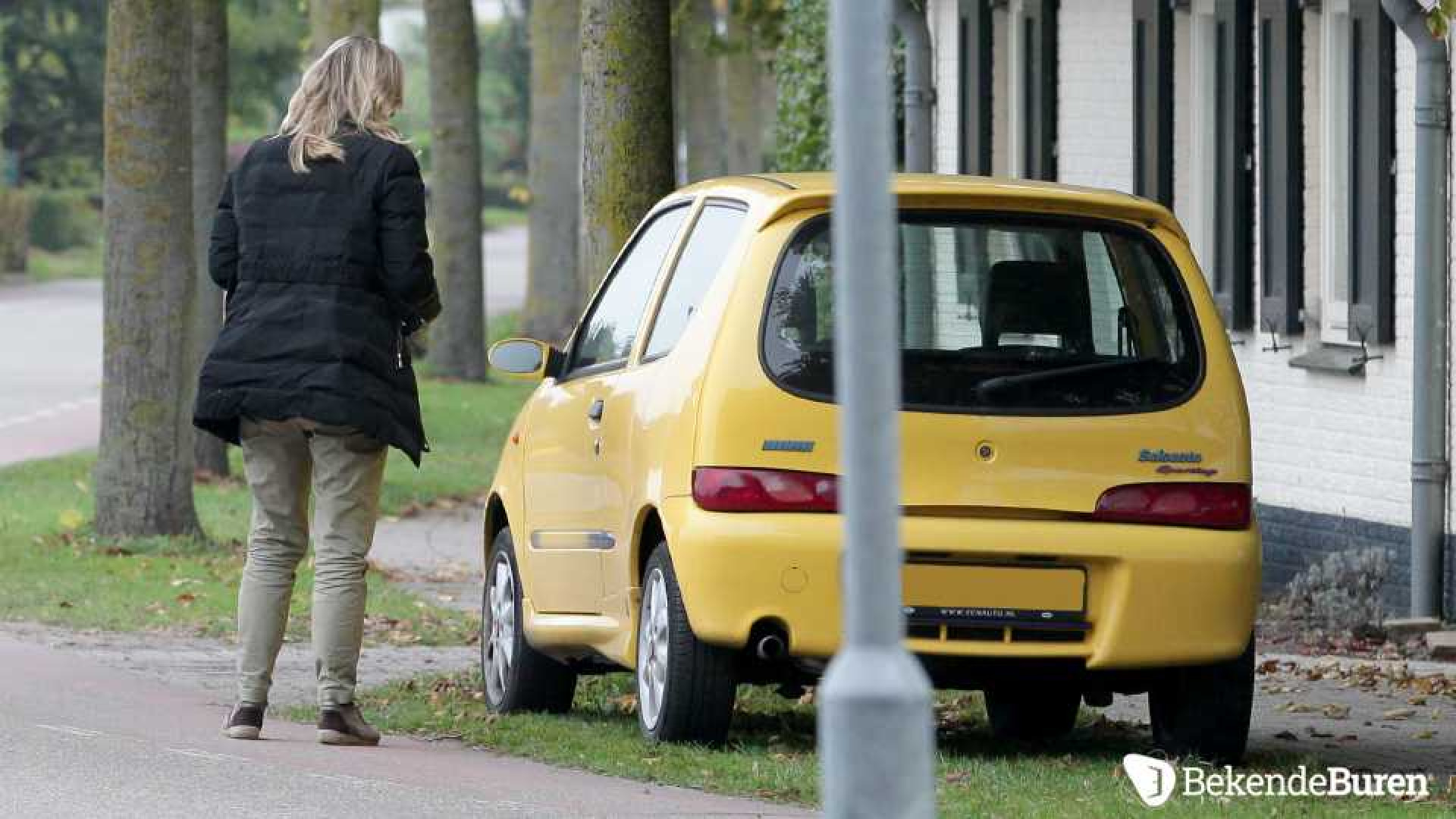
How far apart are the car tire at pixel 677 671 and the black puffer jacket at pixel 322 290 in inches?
33.7

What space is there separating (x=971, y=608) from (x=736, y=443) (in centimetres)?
77

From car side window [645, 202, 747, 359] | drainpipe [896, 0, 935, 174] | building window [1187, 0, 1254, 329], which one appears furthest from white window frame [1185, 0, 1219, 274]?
car side window [645, 202, 747, 359]

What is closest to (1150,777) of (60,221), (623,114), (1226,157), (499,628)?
(499,628)

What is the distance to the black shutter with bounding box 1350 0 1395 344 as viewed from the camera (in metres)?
14.1

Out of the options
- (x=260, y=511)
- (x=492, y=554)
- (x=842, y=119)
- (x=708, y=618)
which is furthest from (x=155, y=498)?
(x=842, y=119)

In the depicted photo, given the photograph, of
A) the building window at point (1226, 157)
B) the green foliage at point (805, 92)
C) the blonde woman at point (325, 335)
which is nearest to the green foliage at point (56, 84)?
the green foliage at point (805, 92)

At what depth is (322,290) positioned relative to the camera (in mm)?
8609

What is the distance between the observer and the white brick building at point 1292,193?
1407 cm

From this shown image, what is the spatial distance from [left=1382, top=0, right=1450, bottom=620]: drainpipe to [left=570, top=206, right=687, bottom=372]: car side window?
4.70 m

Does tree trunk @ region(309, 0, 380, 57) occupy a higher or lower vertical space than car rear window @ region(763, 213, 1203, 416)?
higher

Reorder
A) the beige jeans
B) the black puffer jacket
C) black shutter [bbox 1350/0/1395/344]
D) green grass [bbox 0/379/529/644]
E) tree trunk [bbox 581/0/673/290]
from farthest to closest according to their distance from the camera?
black shutter [bbox 1350/0/1395/344] → green grass [bbox 0/379/529/644] → tree trunk [bbox 581/0/673/290] → the beige jeans → the black puffer jacket

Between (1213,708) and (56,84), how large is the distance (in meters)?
59.7

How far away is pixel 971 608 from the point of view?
802cm

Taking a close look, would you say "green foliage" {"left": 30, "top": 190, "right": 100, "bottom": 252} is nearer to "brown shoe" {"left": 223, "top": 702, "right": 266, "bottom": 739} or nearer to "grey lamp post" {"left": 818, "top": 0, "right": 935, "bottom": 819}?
"brown shoe" {"left": 223, "top": 702, "right": 266, "bottom": 739}
